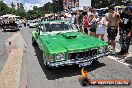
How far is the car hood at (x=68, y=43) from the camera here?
786cm

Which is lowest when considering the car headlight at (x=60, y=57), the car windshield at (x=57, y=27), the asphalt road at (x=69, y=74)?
the asphalt road at (x=69, y=74)

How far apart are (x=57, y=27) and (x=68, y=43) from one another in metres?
2.34

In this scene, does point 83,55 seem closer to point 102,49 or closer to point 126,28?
point 102,49

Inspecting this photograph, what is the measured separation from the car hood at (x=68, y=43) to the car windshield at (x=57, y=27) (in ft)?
2.02

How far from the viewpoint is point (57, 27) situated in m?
10.7

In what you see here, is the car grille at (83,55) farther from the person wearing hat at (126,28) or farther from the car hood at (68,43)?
the person wearing hat at (126,28)

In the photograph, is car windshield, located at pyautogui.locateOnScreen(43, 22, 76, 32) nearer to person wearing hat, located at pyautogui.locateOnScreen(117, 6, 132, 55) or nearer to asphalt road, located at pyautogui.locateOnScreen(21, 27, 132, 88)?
asphalt road, located at pyautogui.locateOnScreen(21, 27, 132, 88)

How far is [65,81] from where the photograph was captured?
7426 millimetres

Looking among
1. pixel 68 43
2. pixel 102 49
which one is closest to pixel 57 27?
pixel 68 43

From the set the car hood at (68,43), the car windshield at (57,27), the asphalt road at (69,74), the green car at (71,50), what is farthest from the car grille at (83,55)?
the car windshield at (57,27)

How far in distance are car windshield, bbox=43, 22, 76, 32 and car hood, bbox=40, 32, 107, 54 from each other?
614 mm

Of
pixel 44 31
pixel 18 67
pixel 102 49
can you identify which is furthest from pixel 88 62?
pixel 44 31

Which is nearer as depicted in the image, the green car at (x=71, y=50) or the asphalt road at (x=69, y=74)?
the asphalt road at (x=69, y=74)

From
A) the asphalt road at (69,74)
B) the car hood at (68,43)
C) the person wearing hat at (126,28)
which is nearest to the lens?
the asphalt road at (69,74)
